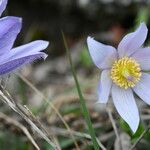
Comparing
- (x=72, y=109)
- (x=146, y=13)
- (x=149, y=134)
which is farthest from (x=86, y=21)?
(x=149, y=134)

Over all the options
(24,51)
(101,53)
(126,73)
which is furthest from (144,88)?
(24,51)

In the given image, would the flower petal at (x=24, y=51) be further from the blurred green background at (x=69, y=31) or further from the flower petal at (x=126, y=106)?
the blurred green background at (x=69, y=31)

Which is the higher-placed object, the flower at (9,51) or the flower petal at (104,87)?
the flower at (9,51)

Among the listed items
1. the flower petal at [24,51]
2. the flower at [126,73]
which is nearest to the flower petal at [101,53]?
the flower at [126,73]

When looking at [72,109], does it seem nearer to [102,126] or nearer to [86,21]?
[102,126]

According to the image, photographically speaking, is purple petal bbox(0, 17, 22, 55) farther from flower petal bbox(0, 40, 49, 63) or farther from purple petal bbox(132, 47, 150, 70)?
purple petal bbox(132, 47, 150, 70)

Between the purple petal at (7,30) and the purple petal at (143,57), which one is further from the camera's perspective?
the purple petal at (143,57)

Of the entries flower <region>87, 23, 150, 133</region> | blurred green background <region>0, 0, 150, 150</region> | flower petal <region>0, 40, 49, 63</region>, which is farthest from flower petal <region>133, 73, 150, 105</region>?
blurred green background <region>0, 0, 150, 150</region>
